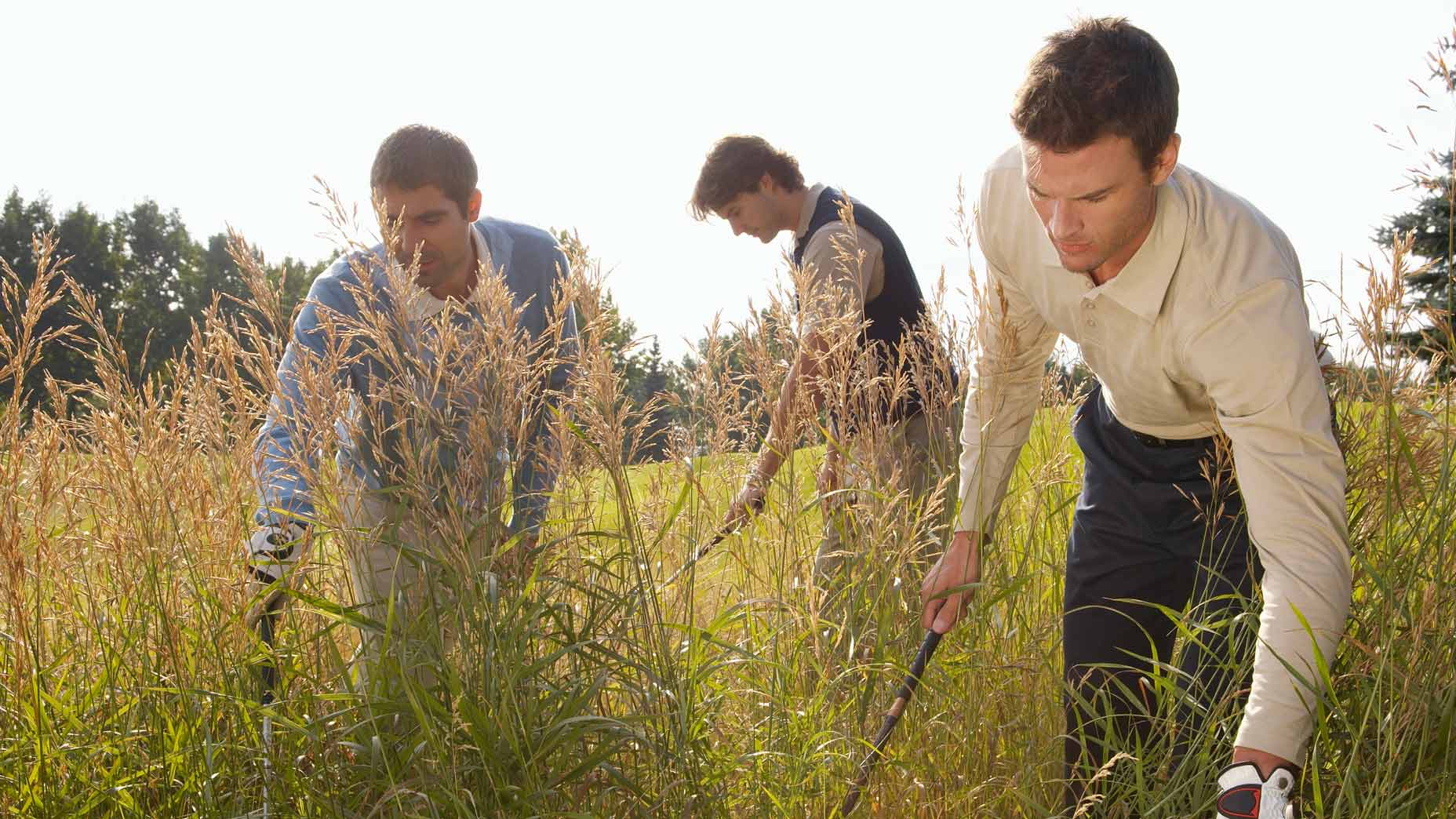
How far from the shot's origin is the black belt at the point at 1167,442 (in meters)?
2.30

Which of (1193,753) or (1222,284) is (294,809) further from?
(1222,284)

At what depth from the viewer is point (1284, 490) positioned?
5.80ft

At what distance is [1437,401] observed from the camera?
2.30m

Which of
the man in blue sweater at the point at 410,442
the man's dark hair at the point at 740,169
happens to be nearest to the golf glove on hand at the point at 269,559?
the man in blue sweater at the point at 410,442

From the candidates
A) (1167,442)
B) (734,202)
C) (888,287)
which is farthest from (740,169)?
(1167,442)

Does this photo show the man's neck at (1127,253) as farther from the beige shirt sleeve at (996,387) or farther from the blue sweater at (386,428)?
the blue sweater at (386,428)

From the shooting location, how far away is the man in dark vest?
2.51 meters

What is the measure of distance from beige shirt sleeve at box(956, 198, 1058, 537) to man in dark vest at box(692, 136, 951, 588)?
0.46ft

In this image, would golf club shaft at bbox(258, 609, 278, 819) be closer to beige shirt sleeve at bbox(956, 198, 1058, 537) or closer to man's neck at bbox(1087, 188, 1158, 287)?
beige shirt sleeve at bbox(956, 198, 1058, 537)

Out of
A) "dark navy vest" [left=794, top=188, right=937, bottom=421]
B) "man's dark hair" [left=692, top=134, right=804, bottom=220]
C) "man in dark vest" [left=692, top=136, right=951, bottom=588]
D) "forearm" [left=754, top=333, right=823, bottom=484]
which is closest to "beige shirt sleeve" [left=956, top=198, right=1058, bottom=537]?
"man in dark vest" [left=692, top=136, right=951, bottom=588]

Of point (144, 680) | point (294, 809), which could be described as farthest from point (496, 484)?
point (144, 680)

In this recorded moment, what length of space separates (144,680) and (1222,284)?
2.21m

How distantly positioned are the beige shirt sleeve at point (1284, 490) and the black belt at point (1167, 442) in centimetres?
41

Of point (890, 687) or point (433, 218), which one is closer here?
point (890, 687)
